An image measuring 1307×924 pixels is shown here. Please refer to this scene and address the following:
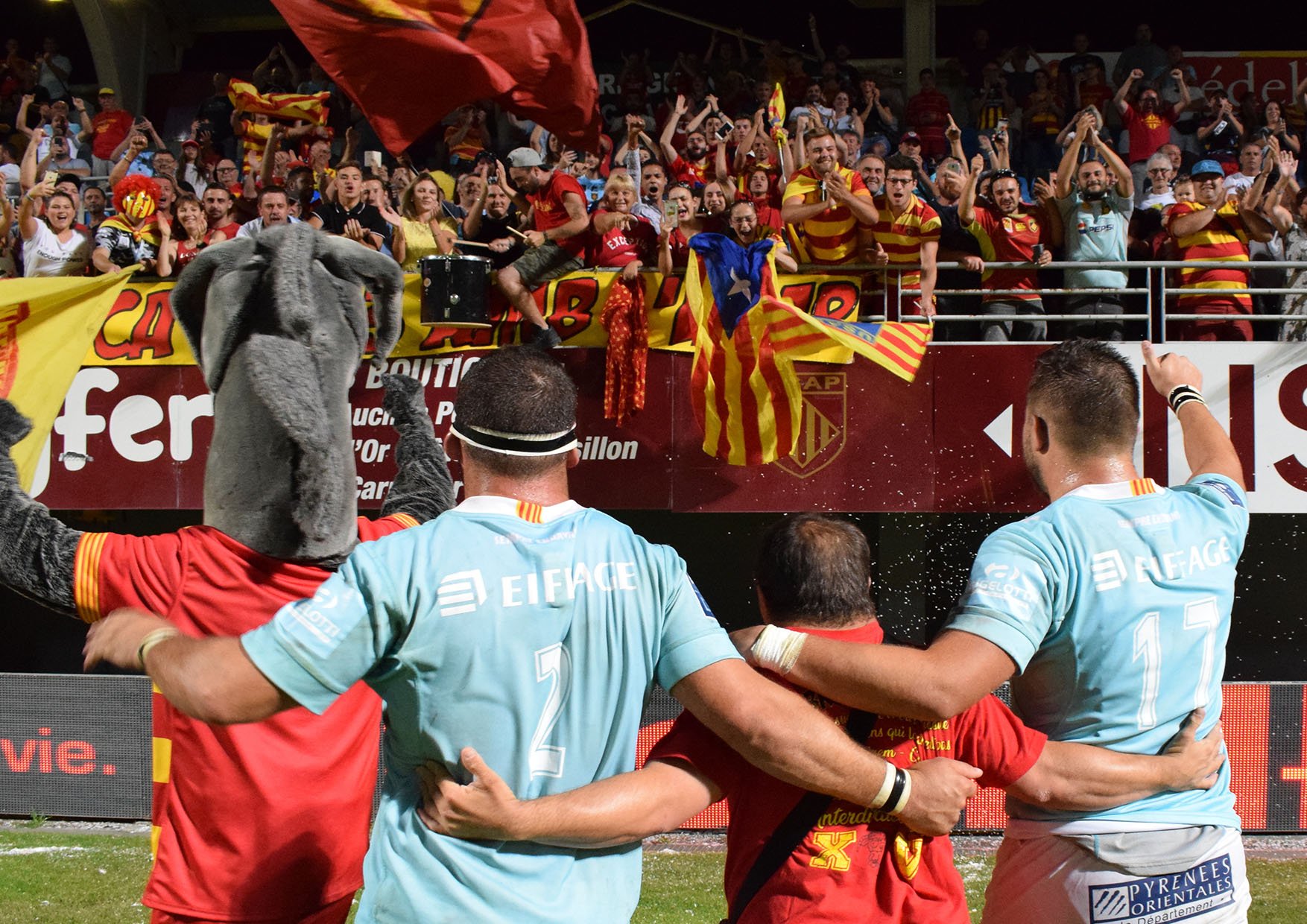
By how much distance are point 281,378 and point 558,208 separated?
247 inches

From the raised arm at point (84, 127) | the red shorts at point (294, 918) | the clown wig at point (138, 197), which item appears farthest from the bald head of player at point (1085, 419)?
the raised arm at point (84, 127)

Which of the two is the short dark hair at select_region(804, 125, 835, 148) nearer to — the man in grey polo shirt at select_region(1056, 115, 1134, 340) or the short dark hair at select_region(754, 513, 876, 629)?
the man in grey polo shirt at select_region(1056, 115, 1134, 340)

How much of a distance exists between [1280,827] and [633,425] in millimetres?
4949

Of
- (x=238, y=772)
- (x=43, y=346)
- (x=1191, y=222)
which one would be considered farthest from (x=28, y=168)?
(x=238, y=772)

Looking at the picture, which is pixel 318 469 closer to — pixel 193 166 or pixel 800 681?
pixel 800 681

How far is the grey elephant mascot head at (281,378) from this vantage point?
339cm

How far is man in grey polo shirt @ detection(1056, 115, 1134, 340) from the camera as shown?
31.6ft

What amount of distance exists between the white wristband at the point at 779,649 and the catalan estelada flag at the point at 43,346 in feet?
9.98

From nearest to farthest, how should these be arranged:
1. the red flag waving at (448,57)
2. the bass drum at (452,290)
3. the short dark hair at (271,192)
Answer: the red flag waving at (448,57) → the bass drum at (452,290) → the short dark hair at (271,192)

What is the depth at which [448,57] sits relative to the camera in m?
7.05

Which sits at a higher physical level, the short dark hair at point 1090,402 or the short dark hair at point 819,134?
the short dark hair at point 819,134

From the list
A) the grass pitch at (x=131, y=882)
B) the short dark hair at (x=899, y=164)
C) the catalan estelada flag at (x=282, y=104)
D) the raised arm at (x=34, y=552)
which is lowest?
the grass pitch at (x=131, y=882)

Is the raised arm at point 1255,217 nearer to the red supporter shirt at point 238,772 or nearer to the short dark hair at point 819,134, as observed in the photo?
the short dark hair at point 819,134

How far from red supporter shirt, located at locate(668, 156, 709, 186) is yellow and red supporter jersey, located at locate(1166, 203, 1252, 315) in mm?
3782
